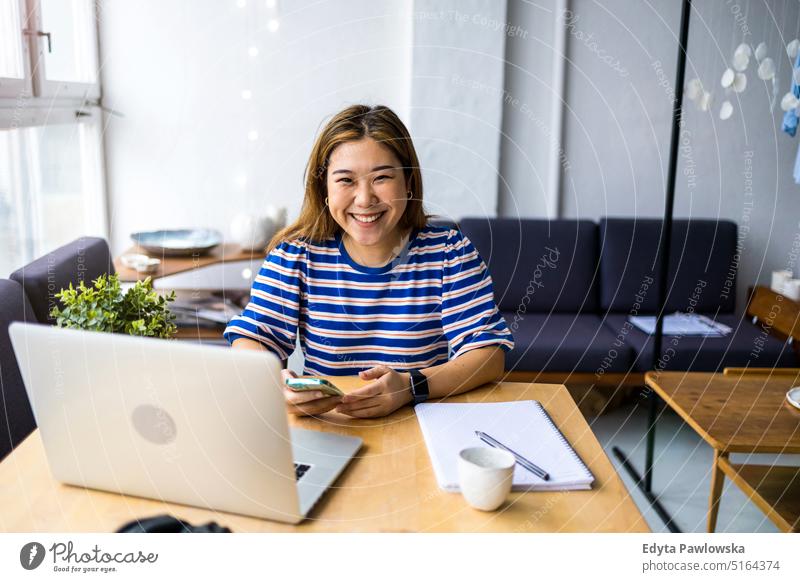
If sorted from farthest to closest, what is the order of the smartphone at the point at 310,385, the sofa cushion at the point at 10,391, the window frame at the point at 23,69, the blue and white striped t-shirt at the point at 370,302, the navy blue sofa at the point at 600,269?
the navy blue sofa at the point at 600,269
the window frame at the point at 23,69
the blue and white striped t-shirt at the point at 370,302
the sofa cushion at the point at 10,391
the smartphone at the point at 310,385

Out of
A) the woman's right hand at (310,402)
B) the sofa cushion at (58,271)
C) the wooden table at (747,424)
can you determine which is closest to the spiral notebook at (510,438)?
the woman's right hand at (310,402)

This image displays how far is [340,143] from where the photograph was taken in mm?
1441

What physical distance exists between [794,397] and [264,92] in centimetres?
225

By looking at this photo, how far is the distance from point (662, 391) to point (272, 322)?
1.01m

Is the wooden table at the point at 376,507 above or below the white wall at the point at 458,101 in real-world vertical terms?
below

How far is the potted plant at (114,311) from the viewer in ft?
3.91

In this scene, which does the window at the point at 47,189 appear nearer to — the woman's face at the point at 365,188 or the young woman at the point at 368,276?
the young woman at the point at 368,276

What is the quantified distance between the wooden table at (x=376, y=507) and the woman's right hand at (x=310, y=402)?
153 mm

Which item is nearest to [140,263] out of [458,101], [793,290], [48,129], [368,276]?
[48,129]

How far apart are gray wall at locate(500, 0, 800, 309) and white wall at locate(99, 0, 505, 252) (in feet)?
0.94

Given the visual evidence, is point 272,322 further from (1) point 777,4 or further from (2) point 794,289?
(1) point 777,4

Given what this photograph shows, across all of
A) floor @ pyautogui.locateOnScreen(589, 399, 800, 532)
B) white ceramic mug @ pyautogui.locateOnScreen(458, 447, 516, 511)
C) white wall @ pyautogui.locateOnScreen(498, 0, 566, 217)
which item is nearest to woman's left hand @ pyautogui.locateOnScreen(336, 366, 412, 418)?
white ceramic mug @ pyautogui.locateOnScreen(458, 447, 516, 511)
